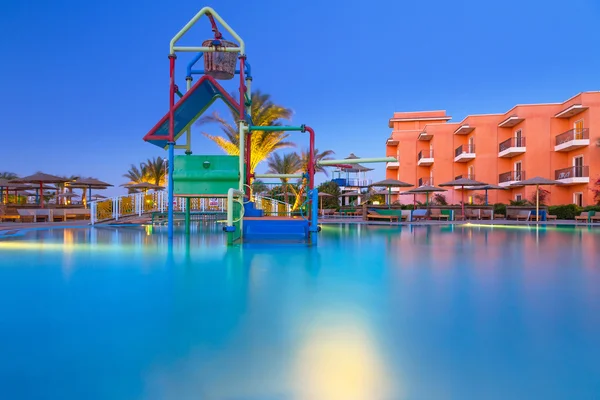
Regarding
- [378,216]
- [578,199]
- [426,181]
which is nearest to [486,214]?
[378,216]

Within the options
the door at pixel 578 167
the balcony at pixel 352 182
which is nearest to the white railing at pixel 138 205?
the door at pixel 578 167

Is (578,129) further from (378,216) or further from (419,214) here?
(378,216)

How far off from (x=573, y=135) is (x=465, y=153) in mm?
8389

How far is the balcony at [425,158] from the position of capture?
3874cm

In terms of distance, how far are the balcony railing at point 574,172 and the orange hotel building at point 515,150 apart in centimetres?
6

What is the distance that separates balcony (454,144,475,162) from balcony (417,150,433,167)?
8.31ft

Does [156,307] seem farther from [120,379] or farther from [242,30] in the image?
[242,30]

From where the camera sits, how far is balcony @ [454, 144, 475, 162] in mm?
35381

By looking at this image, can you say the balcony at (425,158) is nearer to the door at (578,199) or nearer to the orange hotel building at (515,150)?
the orange hotel building at (515,150)

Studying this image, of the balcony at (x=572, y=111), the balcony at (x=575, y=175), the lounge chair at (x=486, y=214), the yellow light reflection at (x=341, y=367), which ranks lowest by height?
the yellow light reflection at (x=341, y=367)

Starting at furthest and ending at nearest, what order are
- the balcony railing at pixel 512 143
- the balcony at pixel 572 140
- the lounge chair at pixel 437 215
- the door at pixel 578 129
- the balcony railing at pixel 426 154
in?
the balcony railing at pixel 426 154
the balcony railing at pixel 512 143
the door at pixel 578 129
the balcony at pixel 572 140
the lounge chair at pixel 437 215

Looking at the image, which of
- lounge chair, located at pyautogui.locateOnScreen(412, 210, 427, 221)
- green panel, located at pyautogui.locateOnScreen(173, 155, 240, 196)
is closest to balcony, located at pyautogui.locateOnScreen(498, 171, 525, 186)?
lounge chair, located at pyautogui.locateOnScreen(412, 210, 427, 221)

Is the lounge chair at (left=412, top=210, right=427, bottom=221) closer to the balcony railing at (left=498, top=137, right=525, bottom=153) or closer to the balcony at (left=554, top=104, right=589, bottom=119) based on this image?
the balcony railing at (left=498, top=137, right=525, bottom=153)

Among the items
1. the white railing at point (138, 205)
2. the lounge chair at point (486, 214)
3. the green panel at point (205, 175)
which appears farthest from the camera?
the lounge chair at point (486, 214)
